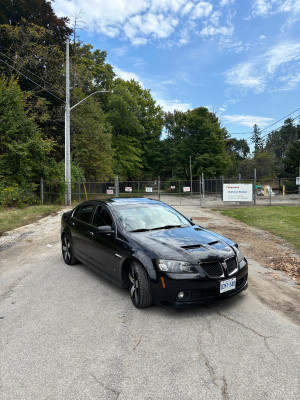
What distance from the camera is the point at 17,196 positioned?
1711 centimetres

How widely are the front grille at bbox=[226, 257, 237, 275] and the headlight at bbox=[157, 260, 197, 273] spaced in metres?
0.54

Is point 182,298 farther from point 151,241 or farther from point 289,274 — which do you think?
point 289,274

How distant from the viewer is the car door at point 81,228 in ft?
17.9

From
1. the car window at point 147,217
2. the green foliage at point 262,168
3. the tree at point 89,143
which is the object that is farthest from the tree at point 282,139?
the car window at point 147,217

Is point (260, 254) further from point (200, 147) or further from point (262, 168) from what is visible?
point (262, 168)

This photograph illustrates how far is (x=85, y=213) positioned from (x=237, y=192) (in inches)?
640

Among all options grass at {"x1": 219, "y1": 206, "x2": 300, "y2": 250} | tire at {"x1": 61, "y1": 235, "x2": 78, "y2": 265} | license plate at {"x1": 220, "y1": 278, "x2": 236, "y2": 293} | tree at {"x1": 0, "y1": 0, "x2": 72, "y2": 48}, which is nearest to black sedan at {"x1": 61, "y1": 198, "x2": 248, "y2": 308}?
license plate at {"x1": 220, "y1": 278, "x2": 236, "y2": 293}

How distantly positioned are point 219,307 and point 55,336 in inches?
83.3

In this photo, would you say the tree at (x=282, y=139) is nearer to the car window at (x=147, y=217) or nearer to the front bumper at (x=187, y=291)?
the car window at (x=147, y=217)

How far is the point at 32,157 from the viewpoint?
1852 centimetres

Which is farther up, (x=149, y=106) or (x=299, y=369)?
(x=149, y=106)

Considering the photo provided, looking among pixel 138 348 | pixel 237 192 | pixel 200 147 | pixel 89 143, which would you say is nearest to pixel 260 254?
pixel 138 348

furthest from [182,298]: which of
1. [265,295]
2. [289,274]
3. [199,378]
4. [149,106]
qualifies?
[149,106]

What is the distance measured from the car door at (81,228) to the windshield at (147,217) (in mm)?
823
